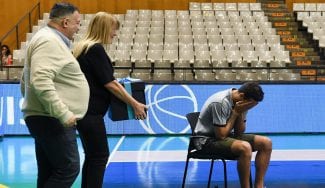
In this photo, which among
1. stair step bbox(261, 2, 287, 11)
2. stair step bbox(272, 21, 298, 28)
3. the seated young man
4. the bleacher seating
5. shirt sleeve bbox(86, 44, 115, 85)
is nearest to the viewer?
shirt sleeve bbox(86, 44, 115, 85)

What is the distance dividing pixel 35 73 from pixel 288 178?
372 centimetres

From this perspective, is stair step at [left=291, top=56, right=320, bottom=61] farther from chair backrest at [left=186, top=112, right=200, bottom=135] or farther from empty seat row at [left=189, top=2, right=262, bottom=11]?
chair backrest at [left=186, top=112, right=200, bottom=135]

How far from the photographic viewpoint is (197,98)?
9.77m

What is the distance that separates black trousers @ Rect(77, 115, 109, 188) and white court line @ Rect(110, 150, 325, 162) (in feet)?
10.5

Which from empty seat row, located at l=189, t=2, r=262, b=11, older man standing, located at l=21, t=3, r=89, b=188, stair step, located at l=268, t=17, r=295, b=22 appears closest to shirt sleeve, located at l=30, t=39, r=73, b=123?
older man standing, located at l=21, t=3, r=89, b=188

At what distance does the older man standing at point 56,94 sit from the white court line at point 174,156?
389 cm

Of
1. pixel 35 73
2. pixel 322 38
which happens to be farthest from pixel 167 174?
pixel 322 38

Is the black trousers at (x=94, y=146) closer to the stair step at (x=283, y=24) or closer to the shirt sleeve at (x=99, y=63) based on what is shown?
the shirt sleeve at (x=99, y=63)

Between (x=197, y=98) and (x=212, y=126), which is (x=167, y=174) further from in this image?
(x=197, y=98)

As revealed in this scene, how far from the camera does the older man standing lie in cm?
314

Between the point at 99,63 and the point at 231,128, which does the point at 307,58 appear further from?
the point at 99,63

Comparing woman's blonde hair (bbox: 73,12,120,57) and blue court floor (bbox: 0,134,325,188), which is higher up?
woman's blonde hair (bbox: 73,12,120,57)

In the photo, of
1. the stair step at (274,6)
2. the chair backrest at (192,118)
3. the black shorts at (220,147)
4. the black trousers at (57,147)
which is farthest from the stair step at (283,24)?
the black trousers at (57,147)

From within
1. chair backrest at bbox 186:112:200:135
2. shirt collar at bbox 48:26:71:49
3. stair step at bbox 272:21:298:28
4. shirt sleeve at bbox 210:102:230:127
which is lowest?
chair backrest at bbox 186:112:200:135
